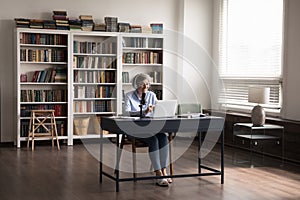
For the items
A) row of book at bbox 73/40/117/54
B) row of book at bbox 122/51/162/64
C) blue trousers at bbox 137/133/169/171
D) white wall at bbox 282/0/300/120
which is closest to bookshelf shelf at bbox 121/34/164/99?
row of book at bbox 122/51/162/64

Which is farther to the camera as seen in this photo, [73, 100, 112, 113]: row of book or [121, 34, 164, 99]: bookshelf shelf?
[121, 34, 164, 99]: bookshelf shelf

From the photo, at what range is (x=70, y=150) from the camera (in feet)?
29.3

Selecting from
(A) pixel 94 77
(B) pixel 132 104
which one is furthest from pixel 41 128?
(B) pixel 132 104

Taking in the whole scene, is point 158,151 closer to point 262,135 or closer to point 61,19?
point 262,135

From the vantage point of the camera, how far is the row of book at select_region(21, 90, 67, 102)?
9.30 m

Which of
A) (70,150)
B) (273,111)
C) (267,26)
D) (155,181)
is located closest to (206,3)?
(267,26)

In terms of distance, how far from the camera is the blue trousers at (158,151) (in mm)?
6363

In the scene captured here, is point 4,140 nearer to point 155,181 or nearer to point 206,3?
point 155,181

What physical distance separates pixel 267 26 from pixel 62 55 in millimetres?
3652

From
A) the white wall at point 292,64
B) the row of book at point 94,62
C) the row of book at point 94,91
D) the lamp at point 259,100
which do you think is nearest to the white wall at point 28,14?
the row of book at point 94,62

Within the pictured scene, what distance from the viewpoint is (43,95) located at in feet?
31.0

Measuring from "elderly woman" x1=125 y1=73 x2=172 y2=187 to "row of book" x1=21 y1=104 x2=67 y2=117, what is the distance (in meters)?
3.12

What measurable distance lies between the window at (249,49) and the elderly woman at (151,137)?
9.42 ft

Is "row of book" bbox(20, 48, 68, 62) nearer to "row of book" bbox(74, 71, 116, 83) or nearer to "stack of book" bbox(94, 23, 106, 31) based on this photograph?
"row of book" bbox(74, 71, 116, 83)
